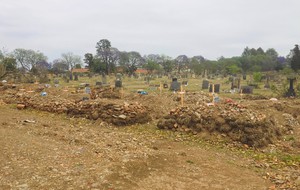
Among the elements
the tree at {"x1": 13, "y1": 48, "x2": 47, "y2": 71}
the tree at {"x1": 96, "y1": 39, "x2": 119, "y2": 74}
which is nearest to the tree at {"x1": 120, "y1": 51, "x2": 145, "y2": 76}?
the tree at {"x1": 96, "y1": 39, "x2": 119, "y2": 74}

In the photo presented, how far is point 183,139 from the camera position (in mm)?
8930

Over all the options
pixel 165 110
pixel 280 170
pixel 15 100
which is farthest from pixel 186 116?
pixel 15 100

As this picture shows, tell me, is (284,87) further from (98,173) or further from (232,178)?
(98,173)

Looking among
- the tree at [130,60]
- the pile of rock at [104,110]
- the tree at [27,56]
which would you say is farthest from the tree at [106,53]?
the pile of rock at [104,110]

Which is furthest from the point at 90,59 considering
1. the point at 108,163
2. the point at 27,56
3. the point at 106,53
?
the point at 108,163

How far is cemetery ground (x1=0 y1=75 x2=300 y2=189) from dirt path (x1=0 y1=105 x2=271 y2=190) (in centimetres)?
2

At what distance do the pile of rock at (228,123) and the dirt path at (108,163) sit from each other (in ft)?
3.94

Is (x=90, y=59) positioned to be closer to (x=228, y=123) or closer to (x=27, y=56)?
(x=27, y=56)

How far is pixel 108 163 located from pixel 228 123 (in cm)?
449

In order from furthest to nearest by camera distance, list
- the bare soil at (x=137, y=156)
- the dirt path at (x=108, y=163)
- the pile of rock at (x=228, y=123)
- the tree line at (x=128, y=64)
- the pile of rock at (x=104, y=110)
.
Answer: the tree line at (x=128, y=64) → the pile of rock at (x=104, y=110) → the pile of rock at (x=228, y=123) → the bare soil at (x=137, y=156) → the dirt path at (x=108, y=163)

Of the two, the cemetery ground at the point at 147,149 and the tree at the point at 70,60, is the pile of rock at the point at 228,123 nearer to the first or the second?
the cemetery ground at the point at 147,149

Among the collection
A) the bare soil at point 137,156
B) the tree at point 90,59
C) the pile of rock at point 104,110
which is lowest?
the bare soil at point 137,156

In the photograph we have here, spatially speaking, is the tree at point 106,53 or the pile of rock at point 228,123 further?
the tree at point 106,53

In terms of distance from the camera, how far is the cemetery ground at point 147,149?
5527 millimetres
